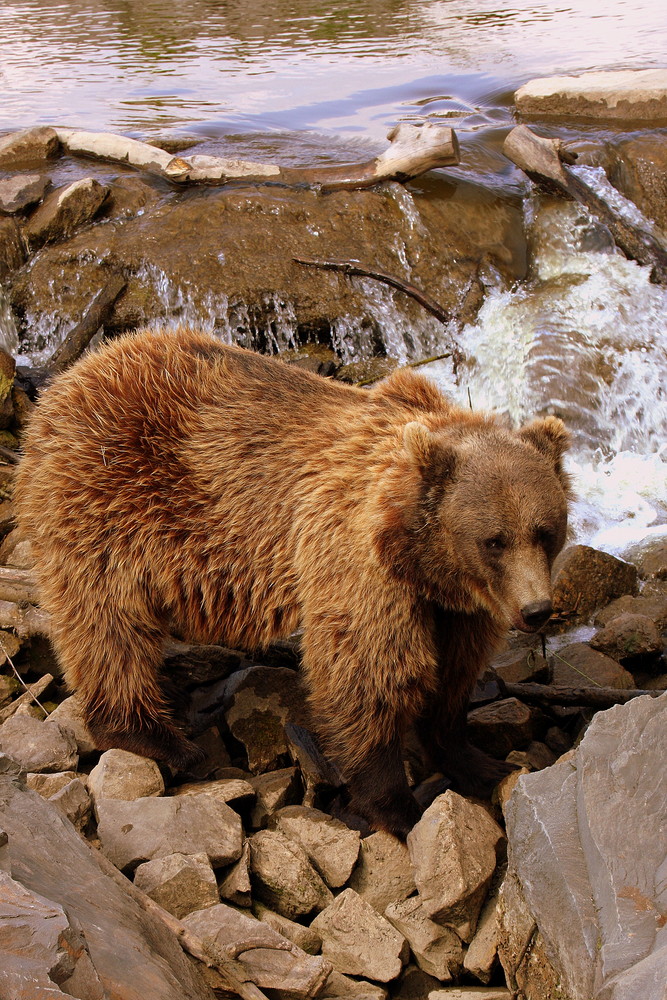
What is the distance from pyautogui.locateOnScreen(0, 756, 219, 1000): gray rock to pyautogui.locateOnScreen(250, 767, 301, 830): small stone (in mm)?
1183

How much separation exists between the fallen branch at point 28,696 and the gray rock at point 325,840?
5.86ft

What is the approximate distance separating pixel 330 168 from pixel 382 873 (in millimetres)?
8359

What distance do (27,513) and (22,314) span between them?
4.90 m

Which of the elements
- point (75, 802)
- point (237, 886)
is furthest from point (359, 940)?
point (75, 802)

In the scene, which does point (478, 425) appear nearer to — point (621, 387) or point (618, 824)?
point (618, 824)

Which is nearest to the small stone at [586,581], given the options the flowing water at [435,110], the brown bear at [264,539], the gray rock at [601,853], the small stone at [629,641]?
the small stone at [629,641]

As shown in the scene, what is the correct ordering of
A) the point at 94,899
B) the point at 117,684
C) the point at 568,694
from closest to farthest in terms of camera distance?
the point at 94,899 → the point at 117,684 → the point at 568,694

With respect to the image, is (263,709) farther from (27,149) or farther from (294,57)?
(294,57)

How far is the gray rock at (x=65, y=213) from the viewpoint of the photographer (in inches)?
398

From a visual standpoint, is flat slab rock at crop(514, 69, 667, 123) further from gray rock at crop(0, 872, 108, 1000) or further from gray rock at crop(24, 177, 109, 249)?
gray rock at crop(0, 872, 108, 1000)

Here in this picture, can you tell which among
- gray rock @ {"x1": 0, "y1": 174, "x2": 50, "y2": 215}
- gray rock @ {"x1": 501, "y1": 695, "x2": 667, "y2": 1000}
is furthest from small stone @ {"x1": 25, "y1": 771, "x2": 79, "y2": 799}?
gray rock @ {"x1": 0, "y1": 174, "x2": 50, "y2": 215}

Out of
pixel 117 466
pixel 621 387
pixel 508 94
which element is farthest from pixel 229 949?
pixel 508 94

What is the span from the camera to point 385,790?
493 cm

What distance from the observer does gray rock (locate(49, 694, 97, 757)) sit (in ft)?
17.7
